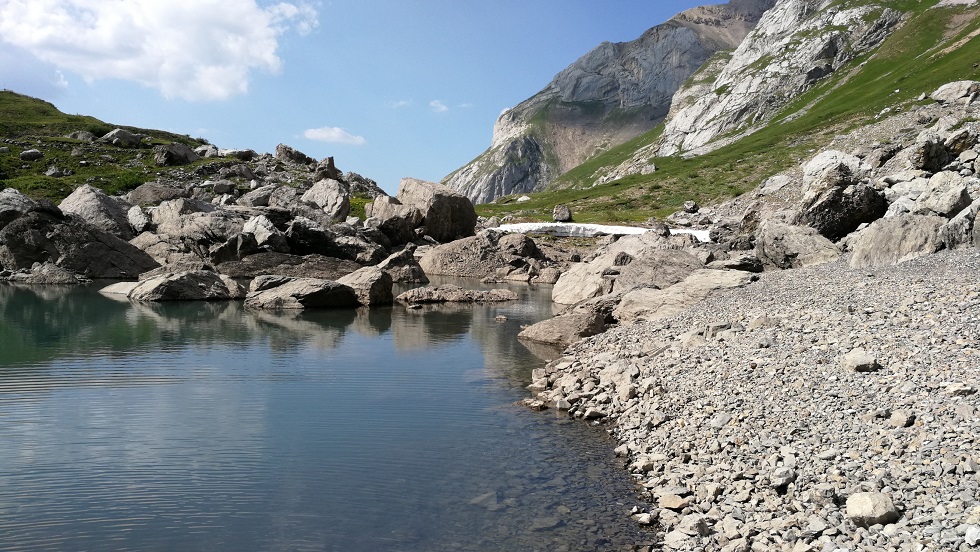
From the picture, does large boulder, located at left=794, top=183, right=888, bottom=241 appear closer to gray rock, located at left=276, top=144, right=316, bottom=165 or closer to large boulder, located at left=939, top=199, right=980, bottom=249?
large boulder, located at left=939, top=199, right=980, bottom=249

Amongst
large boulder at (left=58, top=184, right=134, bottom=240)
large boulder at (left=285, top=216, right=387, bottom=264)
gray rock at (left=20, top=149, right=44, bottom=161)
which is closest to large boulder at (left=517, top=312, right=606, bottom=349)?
large boulder at (left=285, top=216, right=387, bottom=264)

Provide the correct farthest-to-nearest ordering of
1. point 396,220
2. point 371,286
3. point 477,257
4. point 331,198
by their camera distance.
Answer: point 331,198, point 396,220, point 477,257, point 371,286

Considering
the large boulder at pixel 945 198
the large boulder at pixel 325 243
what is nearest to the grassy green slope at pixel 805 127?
the large boulder at pixel 325 243

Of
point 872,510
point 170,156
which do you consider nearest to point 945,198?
point 872,510

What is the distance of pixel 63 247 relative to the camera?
183ft

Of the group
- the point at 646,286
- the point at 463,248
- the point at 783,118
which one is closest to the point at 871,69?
the point at 783,118

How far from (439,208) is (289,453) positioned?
2734 inches

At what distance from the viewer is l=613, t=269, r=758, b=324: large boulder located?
104ft

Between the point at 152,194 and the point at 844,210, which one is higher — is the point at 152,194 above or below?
above

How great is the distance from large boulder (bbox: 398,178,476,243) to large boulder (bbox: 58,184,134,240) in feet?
108

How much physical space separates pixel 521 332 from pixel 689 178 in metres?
124

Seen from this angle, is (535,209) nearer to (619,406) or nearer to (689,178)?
(689,178)

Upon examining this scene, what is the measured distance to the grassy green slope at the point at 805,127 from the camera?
13412 centimetres

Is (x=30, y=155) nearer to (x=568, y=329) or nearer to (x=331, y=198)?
(x=331, y=198)
